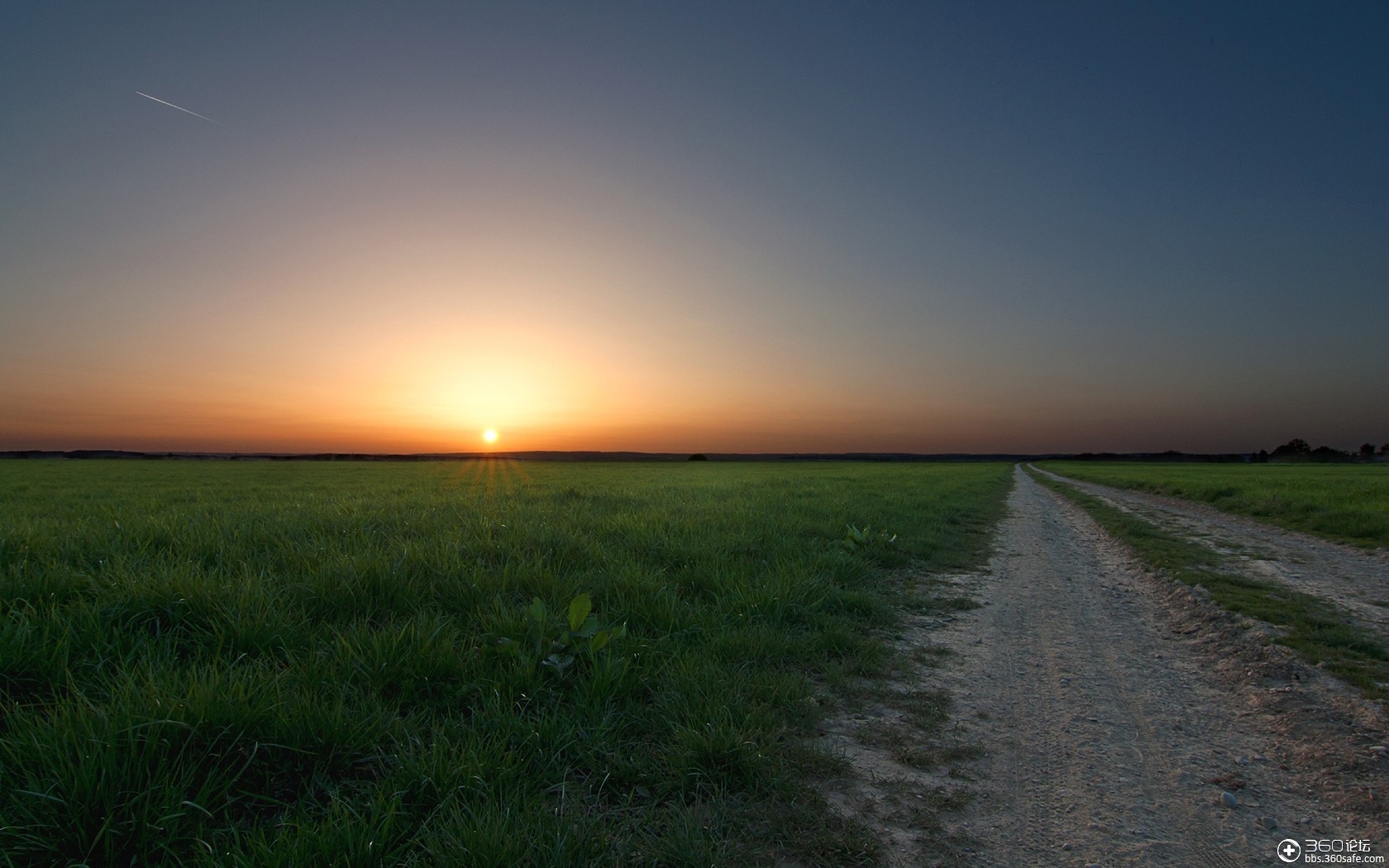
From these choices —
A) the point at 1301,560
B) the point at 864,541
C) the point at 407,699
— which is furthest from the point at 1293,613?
the point at 407,699

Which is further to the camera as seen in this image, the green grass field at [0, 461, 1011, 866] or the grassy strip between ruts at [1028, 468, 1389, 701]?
the grassy strip between ruts at [1028, 468, 1389, 701]

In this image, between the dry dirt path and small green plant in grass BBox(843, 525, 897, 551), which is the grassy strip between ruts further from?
small green plant in grass BBox(843, 525, 897, 551)

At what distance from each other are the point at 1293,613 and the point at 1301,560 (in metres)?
5.55

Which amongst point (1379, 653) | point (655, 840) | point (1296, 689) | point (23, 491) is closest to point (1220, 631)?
point (1379, 653)

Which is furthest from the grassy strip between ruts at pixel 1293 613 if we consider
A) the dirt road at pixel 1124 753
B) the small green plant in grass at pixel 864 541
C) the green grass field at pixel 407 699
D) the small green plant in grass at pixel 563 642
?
the small green plant in grass at pixel 563 642

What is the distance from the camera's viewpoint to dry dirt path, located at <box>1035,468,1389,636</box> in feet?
24.4

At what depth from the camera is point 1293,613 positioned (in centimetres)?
654

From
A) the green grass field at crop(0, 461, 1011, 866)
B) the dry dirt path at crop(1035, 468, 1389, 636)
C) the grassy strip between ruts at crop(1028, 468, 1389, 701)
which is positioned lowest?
the dry dirt path at crop(1035, 468, 1389, 636)

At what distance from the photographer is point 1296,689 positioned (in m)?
4.59

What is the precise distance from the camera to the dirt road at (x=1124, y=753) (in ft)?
9.28

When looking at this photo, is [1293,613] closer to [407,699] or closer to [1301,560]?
[1301,560]

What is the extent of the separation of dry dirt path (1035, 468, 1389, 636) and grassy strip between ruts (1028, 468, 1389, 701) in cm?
30

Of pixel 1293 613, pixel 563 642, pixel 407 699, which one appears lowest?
pixel 1293 613

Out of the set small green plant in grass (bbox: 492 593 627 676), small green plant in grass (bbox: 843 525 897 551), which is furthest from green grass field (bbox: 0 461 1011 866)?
small green plant in grass (bbox: 843 525 897 551)
